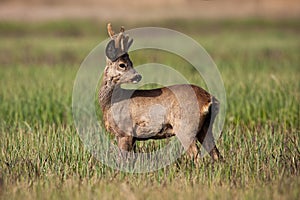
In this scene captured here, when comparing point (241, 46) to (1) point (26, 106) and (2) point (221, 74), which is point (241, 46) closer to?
(2) point (221, 74)

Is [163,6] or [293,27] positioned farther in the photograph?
[163,6]

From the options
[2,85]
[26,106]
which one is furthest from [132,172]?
[2,85]

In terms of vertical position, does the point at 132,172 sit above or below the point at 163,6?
below

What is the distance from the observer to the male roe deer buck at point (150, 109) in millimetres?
6344

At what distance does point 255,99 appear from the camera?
401 inches

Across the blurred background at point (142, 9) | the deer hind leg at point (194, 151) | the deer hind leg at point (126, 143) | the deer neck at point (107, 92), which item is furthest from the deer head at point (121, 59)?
the blurred background at point (142, 9)

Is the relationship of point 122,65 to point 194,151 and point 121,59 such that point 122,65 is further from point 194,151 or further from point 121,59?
point 194,151

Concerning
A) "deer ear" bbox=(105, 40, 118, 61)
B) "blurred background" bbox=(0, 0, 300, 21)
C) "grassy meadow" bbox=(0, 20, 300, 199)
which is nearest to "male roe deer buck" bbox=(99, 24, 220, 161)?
"deer ear" bbox=(105, 40, 118, 61)

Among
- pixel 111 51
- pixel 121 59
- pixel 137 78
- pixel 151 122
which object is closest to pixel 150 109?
pixel 151 122

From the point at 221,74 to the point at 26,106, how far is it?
5014 millimetres

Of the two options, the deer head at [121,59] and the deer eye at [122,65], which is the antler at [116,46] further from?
the deer eye at [122,65]

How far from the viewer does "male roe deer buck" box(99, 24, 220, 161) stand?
20.8ft

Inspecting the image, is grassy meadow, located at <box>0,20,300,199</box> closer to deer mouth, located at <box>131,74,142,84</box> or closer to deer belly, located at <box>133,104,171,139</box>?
deer belly, located at <box>133,104,171,139</box>

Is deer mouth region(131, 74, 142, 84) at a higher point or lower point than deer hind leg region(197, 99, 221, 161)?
higher
